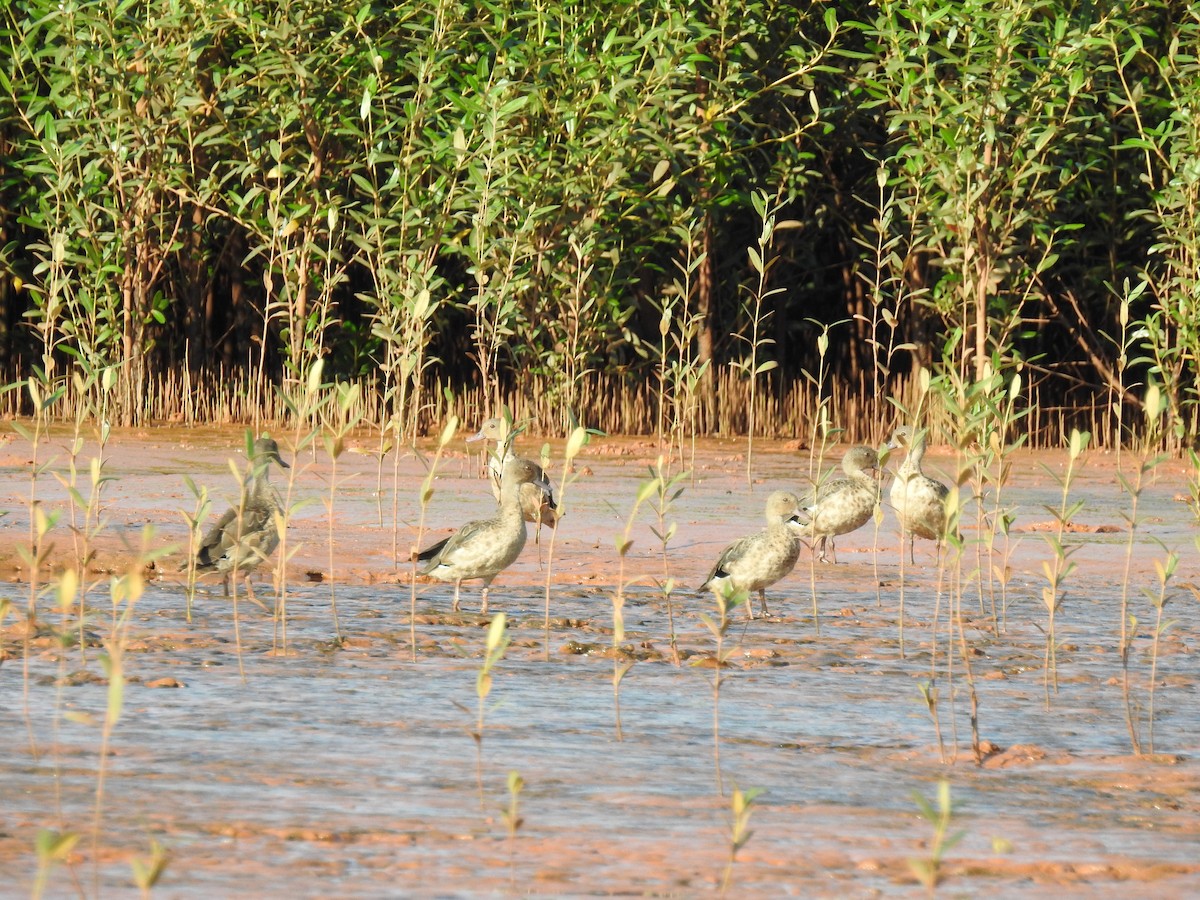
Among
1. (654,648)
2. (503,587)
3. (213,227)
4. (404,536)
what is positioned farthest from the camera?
(213,227)

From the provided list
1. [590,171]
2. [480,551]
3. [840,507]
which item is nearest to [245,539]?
[480,551]

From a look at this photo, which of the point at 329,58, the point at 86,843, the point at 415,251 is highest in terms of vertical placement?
the point at 329,58

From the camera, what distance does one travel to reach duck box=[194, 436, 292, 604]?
7.70 m

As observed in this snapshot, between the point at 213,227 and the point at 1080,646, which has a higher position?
the point at 213,227

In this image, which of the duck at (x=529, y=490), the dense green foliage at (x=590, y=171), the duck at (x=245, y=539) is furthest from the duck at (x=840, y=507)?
the dense green foliage at (x=590, y=171)

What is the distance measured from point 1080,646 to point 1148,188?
10207mm

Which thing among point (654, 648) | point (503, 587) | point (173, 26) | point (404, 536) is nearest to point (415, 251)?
point (173, 26)

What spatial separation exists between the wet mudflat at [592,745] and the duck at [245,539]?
22 centimetres

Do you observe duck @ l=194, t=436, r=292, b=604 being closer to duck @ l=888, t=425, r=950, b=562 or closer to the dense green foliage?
duck @ l=888, t=425, r=950, b=562

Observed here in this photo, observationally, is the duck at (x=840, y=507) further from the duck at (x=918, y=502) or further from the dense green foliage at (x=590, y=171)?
the dense green foliage at (x=590, y=171)

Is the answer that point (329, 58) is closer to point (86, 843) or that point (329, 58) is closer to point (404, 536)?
point (404, 536)

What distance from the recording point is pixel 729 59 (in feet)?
52.3

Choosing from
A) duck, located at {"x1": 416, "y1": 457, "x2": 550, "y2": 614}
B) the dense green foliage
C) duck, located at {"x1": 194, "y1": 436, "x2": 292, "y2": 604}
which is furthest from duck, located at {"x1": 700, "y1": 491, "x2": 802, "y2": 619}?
the dense green foliage

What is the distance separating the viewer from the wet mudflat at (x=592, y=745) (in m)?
4.11
